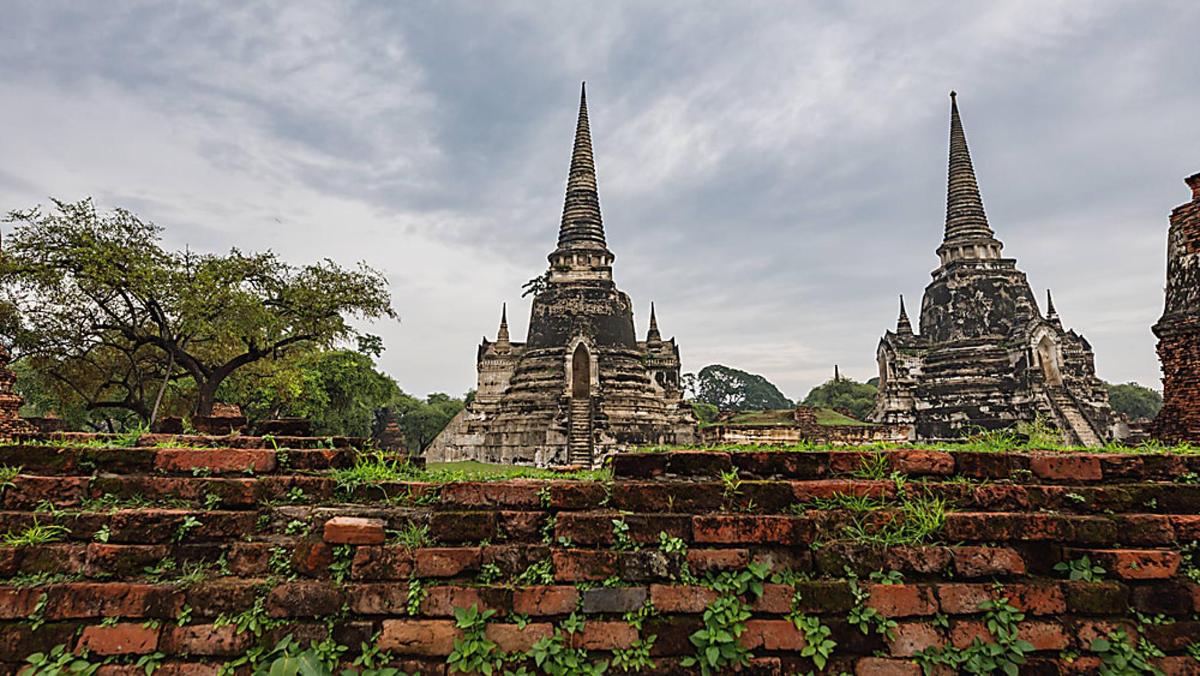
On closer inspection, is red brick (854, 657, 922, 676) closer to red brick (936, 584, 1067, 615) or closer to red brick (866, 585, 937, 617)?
red brick (866, 585, 937, 617)

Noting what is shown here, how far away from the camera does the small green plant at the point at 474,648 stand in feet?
8.63

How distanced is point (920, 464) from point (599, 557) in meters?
1.62

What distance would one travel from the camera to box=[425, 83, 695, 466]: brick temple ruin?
2462cm

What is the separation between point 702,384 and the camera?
8669cm

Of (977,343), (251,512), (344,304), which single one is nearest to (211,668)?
(251,512)

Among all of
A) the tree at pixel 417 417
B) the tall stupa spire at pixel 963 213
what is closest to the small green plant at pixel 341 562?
the tall stupa spire at pixel 963 213

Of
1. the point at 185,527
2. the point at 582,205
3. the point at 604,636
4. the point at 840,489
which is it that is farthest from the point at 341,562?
the point at 582,205

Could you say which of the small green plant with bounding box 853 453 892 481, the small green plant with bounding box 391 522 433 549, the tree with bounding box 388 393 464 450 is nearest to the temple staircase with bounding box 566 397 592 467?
the small green plant with bounding box 853 453 892 481

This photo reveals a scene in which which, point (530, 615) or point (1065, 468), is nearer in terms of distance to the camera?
point (530, 615)

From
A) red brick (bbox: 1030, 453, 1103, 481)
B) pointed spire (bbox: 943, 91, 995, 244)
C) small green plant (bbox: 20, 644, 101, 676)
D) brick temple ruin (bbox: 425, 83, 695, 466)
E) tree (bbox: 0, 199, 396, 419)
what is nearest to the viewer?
small green plant (bbox: 20, 644, 101, 676)

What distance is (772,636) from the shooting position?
107 inches

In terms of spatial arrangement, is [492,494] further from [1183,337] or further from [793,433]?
[793,433]

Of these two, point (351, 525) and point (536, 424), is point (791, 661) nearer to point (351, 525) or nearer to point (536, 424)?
point (351, 525)

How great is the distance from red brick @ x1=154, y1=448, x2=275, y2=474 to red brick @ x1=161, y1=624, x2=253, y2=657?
0.78 meters
